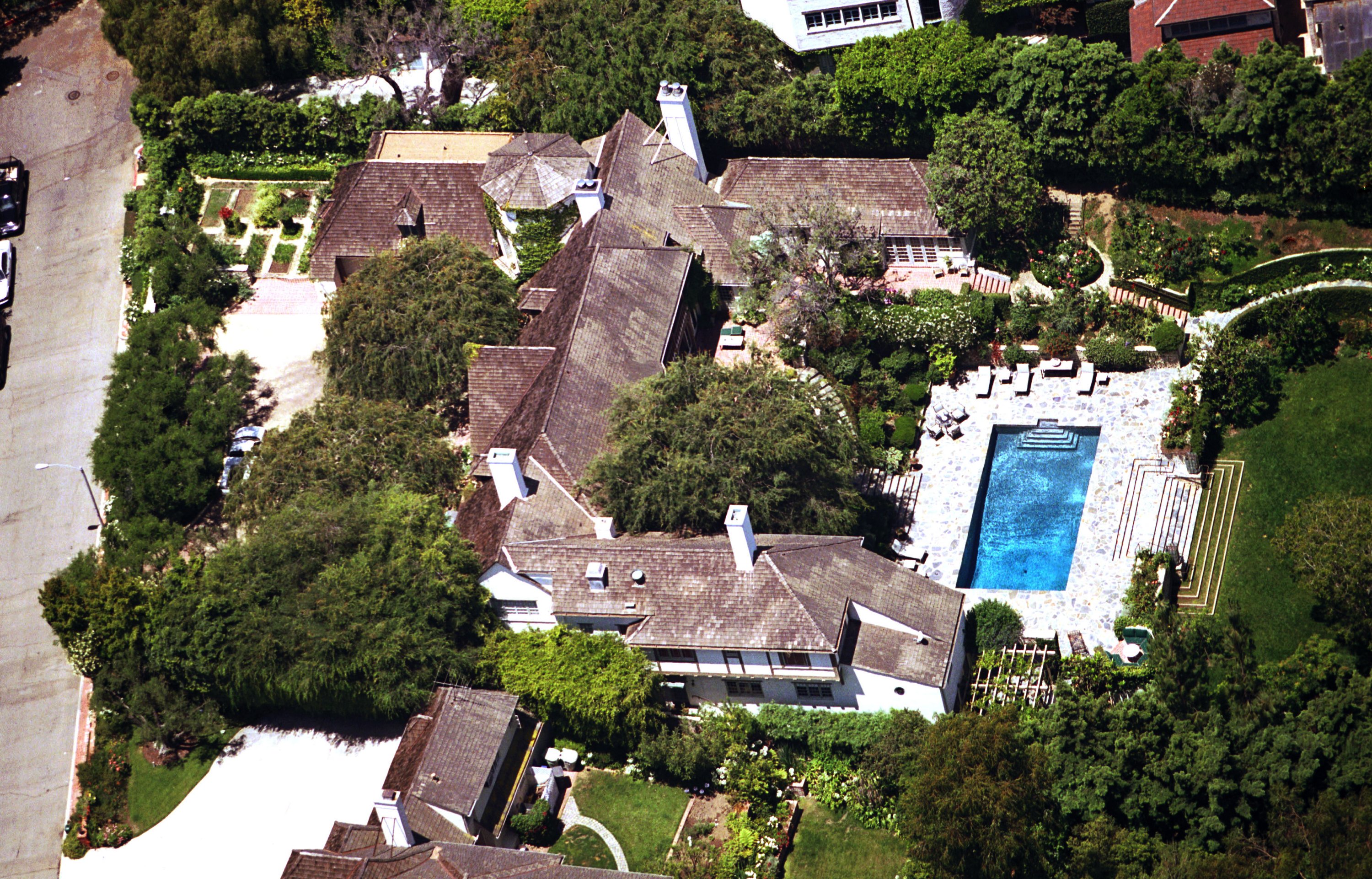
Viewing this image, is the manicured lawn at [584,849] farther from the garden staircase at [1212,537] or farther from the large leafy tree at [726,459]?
the garden staircase at [1212,537]

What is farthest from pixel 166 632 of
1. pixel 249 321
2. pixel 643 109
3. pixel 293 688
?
pixel 643 109

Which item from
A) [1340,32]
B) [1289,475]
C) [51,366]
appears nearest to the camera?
[1289,475]

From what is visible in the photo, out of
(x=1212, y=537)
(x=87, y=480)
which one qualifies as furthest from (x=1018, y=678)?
(x=87, y=480)

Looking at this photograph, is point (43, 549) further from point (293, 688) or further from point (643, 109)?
point (643, 109)

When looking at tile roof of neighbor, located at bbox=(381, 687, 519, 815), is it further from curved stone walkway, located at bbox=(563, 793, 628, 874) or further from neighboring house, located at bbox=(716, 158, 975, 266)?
neighboring house, located at bbox=(716, 158, 975, 266)

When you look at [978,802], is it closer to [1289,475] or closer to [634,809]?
[634,809]

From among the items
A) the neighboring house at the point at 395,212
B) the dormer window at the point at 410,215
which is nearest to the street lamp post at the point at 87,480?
the neighboring house at the point at 395,212

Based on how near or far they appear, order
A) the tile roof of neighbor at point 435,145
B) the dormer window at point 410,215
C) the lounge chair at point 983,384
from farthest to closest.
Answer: the tile roof of neighbor at point 435,145
the dormer window at point 410,215
the lounge chair at point 983,384
